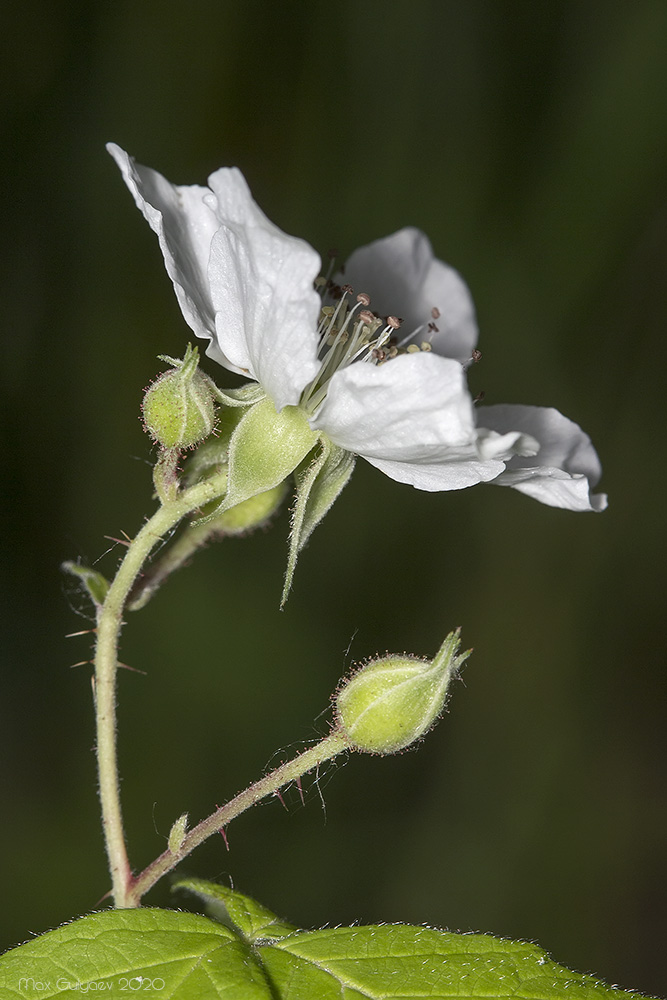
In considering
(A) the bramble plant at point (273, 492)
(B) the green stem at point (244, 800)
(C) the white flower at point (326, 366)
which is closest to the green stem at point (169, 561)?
(A) the bramble plant at point (273, 492)

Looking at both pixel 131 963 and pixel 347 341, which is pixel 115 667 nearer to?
pixel 131 963

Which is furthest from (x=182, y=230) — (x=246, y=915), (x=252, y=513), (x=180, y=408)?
(x=246, y=915)

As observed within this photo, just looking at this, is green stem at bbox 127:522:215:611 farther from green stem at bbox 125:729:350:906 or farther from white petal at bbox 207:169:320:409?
green stem at bbox 125:729:350:906

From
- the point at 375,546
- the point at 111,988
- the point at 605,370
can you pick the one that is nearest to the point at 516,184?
the point at 605,370

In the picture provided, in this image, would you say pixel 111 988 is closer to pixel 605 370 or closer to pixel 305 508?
pixel 305 508

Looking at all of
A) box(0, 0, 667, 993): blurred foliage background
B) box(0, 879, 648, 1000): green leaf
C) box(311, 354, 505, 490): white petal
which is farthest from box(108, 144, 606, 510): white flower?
box(0, 0, 667, 993): blurred foliage background

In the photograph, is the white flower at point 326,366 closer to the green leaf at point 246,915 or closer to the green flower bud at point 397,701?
the green flower bud at point 397,701
